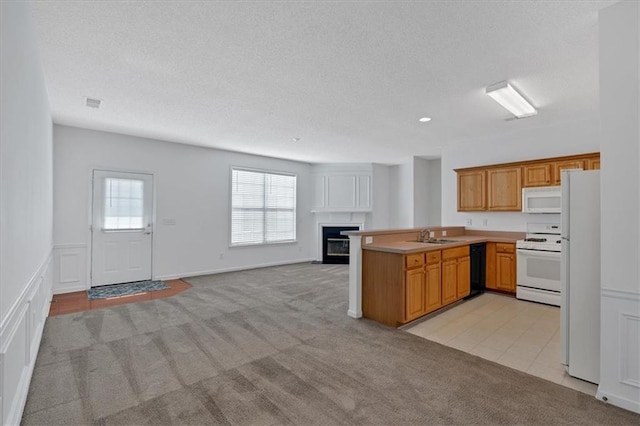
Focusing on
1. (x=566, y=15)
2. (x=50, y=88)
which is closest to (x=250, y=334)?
(x=50, y=88)

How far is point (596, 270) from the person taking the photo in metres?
2.36

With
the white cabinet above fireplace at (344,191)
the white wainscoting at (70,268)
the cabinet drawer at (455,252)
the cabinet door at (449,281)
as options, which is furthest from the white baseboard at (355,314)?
the white cabinet above fireplace at (344,191)

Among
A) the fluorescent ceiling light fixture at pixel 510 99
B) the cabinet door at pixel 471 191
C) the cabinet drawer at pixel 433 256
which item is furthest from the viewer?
the cabinet door at pixel 471 191

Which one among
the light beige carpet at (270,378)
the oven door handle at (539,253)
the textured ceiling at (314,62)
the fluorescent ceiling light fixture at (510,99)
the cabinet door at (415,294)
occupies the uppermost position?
the textured ceiling at (314,62)

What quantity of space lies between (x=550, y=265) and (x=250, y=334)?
4.16 m

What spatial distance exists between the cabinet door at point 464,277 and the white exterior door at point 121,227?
5397 mm

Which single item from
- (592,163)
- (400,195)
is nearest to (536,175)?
(592,163)

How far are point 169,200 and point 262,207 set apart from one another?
2151mm

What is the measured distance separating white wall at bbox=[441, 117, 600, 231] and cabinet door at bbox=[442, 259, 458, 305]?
1906 millimetres

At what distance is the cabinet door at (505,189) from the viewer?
5.12 meters

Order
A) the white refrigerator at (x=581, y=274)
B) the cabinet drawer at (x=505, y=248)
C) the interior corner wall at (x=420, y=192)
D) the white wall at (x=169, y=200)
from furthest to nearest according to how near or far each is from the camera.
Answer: the interior corner wall at (x=420, y=192), the white wall at (x=169, y=200), the cabinet drawer at (x=505, y=248), the white refrigerator at (x=581, y=274)

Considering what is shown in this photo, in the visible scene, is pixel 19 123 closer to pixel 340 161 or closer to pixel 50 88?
pixel 50 88

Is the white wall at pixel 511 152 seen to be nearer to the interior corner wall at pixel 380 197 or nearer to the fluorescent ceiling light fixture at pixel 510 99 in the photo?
the fluorescent ceiling light fixture at pixel 510 99

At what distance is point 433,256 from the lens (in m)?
3.92
